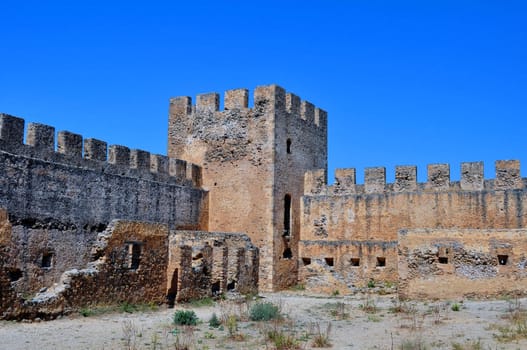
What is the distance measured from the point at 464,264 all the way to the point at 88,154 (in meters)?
11.4

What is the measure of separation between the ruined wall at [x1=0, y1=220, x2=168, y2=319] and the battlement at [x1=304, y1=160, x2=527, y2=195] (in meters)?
9.08

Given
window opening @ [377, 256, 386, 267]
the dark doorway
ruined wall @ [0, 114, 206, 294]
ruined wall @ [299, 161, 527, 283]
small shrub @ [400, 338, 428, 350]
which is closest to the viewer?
small shrub @ [400, 338, 428, 350]

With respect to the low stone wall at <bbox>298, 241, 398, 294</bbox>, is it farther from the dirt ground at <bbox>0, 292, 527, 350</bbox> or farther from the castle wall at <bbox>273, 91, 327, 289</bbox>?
the dirt ground at <bbox>0, 292, 527, 350</bbox>

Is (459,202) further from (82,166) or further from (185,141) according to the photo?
(82,166)

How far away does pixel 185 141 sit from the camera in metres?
25.1

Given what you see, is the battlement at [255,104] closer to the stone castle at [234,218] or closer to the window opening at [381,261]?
the stone castle at [234,218]

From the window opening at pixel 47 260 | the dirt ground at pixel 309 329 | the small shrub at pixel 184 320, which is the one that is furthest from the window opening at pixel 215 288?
the small shrub at pixel 184 320

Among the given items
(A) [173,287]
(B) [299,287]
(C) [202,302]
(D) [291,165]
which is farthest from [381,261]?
(A) [173,287]

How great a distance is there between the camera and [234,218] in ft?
77.6

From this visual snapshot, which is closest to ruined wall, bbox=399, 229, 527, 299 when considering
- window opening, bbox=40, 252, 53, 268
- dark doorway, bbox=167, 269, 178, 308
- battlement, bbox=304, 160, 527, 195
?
battlement, bbox=304, 160, 527, 195

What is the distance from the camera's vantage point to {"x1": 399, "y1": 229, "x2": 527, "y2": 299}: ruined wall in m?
18.1

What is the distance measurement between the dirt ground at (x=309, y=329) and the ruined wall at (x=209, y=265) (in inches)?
33.4

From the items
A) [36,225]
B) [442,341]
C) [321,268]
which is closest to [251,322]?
[442,341]

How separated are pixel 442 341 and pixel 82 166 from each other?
11.5 m
